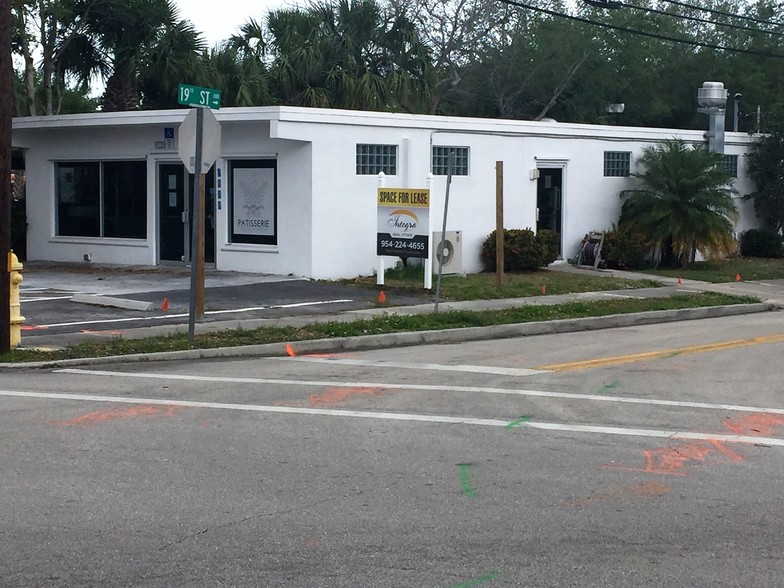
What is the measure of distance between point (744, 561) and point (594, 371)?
7268mm

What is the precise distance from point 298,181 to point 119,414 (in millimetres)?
13566

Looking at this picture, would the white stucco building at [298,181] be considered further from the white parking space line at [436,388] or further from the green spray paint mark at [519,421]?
the green spray paint mark at [519,421]

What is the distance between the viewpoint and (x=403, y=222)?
22.0 m

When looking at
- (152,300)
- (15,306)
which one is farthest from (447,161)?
(15,306)

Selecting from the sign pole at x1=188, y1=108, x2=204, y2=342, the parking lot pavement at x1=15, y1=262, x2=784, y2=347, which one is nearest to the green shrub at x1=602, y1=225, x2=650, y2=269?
the parking lot pavement at x1=15, y1=262, x2=784, y2=347

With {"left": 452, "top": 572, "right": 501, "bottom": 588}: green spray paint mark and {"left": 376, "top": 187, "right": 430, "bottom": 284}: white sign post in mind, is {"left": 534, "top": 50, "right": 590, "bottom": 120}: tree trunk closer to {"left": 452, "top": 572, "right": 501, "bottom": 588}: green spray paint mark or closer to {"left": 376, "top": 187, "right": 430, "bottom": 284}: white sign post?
{"left": 376, "top": 187, "right": 430, "bottom": 284}: white sign post

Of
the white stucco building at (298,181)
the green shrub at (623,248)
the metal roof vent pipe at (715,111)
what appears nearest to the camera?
the white stucco building at (298,181)

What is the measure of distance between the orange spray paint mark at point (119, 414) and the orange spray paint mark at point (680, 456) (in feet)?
13.6

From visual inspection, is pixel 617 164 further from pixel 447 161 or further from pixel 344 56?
pixel 344 56

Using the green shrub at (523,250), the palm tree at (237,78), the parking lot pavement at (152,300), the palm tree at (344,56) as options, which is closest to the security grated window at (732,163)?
the green shrub at (523,250)

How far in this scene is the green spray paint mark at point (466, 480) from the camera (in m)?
7.68

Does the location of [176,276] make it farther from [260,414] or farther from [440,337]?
[260,414]

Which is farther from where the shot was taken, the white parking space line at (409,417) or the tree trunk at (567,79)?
the tree trunk at (567,79)

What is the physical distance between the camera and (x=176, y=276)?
78.3ft
